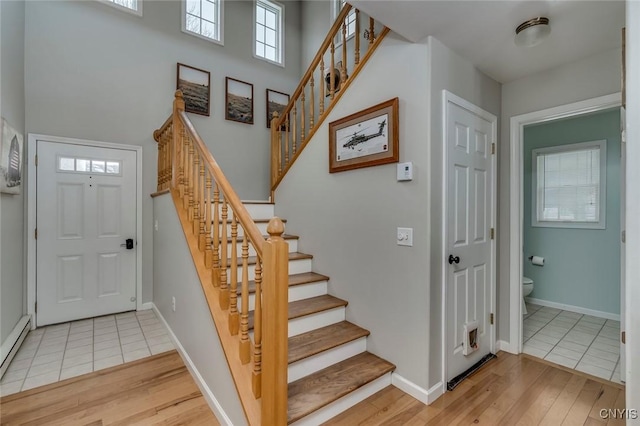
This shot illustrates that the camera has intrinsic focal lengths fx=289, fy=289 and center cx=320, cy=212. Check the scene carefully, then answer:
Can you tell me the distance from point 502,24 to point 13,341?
4516 millimetres

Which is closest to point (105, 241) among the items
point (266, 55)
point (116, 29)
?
point (116, 29)

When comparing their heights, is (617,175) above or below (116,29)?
below

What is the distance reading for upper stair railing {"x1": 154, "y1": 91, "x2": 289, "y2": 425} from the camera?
1.38 m

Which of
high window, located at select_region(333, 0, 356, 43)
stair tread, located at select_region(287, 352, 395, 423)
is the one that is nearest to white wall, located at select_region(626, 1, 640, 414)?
stair tread, located at select_region(287, 352, 395, 423)

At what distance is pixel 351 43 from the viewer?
13.2 feet

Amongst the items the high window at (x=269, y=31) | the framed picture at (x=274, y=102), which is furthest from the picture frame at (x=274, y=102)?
the high window at (x=269, y=31)

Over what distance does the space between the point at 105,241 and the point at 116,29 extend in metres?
2.55

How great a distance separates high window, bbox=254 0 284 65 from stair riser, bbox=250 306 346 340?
4.07 meters

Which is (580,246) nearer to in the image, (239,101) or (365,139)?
(365,139)

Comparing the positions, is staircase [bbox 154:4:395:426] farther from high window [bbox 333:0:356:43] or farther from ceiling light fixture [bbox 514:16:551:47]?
high window [bbox 333:0:356:43]

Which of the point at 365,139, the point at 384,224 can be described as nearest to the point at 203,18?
the point at 365,139

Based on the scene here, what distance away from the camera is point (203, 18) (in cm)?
413

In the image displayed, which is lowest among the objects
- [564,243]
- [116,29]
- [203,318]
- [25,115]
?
[203,318]

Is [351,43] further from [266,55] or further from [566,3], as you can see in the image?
[566,3]
